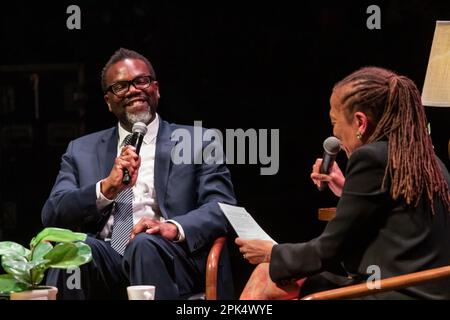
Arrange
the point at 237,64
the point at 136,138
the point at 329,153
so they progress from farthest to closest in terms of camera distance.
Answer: the point at 237,64, the point at 136,138, the point at 329,153

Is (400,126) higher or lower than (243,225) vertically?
higher

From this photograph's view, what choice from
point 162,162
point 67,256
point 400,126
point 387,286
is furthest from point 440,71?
point 67,256

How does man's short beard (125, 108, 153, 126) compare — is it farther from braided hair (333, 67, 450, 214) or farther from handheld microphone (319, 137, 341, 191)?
braided hair (333, 67, 450, 214)

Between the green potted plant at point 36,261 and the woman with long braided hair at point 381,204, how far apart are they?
61cm

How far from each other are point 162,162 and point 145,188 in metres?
0.14

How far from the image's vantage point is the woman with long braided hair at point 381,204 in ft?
9.09

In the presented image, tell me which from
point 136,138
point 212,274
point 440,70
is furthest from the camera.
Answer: point 440,70

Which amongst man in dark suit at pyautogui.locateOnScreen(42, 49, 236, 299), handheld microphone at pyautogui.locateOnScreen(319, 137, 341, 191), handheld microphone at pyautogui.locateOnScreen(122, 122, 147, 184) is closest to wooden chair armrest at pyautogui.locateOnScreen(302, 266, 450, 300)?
handheld microphone at pyautogui.locateOnScreen(319, 137, 341, 191)

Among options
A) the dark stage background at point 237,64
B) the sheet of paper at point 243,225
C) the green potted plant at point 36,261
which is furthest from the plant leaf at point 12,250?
the dark stage background at point 237,64

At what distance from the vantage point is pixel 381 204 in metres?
2.78

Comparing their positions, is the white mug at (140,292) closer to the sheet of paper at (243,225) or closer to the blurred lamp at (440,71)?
the sheet of paper at (243,225)

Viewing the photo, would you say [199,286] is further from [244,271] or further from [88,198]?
[244,271]

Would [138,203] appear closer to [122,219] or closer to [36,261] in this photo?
[122,219]
